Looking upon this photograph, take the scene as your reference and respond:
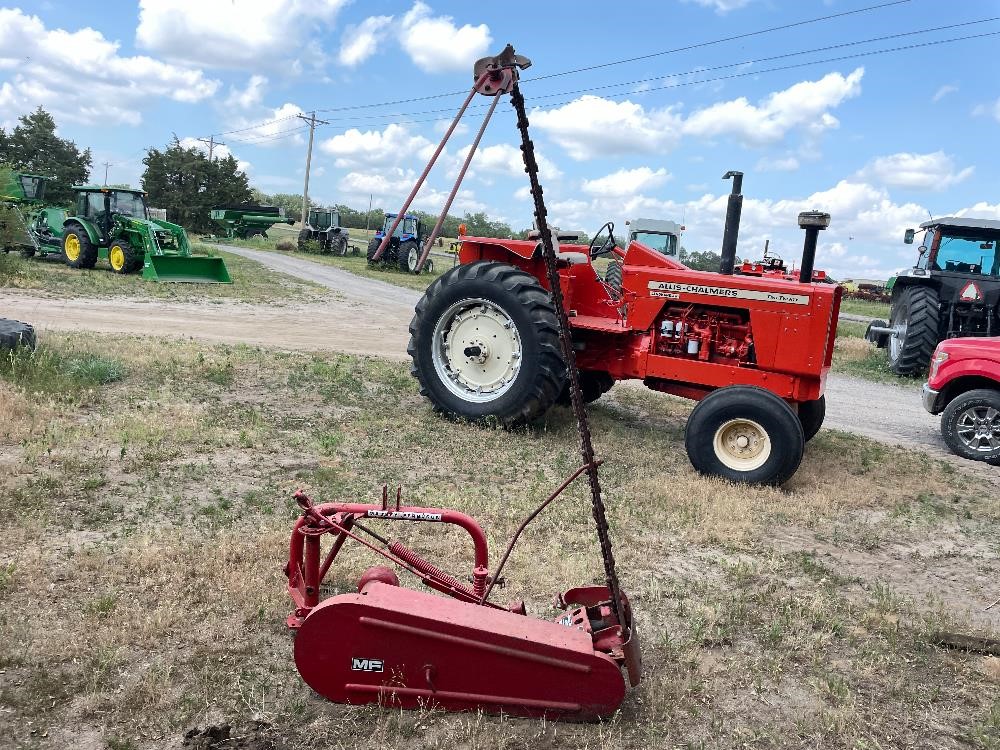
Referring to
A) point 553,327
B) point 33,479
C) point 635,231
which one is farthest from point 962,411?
point 635,231

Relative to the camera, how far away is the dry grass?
2.71 meters

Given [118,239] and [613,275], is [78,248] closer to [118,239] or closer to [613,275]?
[118,239]

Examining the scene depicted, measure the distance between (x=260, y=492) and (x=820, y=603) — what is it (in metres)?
3.08

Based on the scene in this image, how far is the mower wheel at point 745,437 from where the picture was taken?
17.9 feet

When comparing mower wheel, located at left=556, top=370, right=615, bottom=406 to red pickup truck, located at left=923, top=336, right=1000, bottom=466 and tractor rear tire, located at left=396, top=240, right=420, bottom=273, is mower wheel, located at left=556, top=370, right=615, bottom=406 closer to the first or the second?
red pickup truck, located at left=923, top=336, right=1000, bottom=466

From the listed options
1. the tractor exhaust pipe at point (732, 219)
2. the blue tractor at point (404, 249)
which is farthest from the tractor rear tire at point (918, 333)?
the blue tractor at point (404, 249)

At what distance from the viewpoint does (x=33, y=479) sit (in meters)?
4.45

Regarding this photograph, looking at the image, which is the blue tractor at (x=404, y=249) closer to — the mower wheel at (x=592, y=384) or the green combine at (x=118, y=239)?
the green combine at (x=118, y=239)

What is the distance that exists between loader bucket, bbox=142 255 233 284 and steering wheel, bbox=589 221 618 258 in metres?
12.4

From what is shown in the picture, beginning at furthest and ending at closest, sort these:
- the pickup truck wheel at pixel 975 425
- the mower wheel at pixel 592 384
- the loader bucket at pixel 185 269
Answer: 1. the loader bucket at pixel 185 269
2. the mower wheel at pixel 592 384
3. the pickup truck wheel at pixel 975 425

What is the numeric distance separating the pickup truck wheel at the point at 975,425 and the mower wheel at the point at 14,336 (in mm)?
8229

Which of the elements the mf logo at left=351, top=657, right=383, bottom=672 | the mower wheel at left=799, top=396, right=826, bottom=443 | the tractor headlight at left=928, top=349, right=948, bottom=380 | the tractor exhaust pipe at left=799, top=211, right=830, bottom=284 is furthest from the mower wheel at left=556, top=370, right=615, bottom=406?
the mf logo at left=351, top=657, right=383, bottom=672

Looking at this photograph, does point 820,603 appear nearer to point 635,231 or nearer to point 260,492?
point 260,492

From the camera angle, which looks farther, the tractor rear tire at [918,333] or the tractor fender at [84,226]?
the tractor fender at [84,226]
